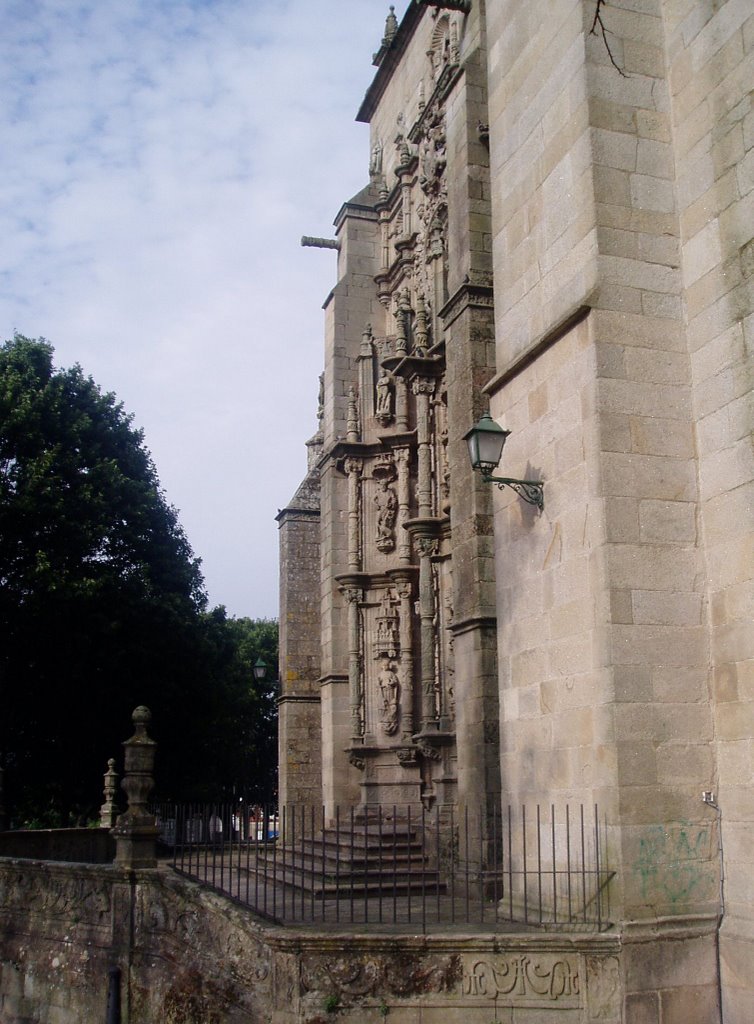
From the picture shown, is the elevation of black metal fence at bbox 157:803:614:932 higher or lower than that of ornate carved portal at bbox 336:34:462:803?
lower

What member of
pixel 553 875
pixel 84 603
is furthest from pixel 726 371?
pixel 84 603

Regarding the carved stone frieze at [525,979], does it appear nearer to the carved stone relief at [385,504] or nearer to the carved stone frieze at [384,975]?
the carved stone frieze at [384,975]

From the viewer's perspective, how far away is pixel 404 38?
57.8 feet

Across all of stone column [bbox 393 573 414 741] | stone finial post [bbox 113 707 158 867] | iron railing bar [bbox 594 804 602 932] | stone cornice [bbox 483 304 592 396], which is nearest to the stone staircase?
stone finial post [bbox 113 707 158 867]

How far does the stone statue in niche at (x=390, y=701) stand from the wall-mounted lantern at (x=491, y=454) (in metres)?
6.93

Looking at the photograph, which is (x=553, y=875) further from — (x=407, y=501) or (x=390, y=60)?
(x=390, y=60)

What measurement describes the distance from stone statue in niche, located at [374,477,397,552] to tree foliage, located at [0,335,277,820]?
296 inches

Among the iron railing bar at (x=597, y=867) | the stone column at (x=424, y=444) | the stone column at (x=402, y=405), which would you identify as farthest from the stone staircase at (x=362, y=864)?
the stone column at (x=402, y=405)

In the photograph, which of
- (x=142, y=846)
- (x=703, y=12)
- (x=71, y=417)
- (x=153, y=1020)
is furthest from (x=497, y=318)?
(x=71, y=417)

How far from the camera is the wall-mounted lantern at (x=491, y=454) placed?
29.0 feet

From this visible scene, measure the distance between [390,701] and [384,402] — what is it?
455 cm

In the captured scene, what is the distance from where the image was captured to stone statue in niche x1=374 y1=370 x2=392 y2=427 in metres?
16.6

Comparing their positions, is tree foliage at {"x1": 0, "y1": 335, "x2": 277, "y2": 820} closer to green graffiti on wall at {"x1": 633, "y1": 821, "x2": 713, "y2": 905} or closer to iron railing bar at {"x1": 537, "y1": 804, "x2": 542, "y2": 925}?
iron railing bar at {"x1": 537, "y1": 804, "x2": 542, "y2": 925}

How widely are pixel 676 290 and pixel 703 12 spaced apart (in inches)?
85.3
